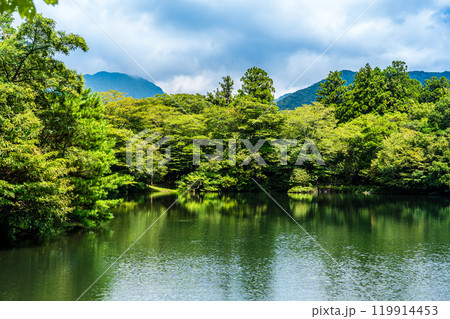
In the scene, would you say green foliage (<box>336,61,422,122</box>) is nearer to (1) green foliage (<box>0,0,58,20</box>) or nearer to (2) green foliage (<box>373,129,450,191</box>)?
(2) green foliage (<box>373,129,450,191</box>)

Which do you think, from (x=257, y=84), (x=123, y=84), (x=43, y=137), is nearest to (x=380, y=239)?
(x=43, y=137)

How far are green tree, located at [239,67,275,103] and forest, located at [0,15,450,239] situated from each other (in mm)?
114

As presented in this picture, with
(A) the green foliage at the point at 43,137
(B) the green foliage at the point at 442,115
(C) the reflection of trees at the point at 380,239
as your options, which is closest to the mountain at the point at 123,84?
(B) the green foliage at the point at 442,115

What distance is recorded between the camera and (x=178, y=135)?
36312 millimetres

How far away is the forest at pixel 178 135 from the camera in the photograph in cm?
1123

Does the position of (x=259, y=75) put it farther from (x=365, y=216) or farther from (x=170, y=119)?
(x=365, y=216)

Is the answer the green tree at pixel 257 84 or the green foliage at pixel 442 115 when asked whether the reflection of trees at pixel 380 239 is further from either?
the green tree at pixel 257 84

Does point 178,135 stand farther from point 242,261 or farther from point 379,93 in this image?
point 242,261

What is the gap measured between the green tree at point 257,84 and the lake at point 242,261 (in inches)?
985

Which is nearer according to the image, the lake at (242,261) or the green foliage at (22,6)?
the green foliage at (22,6)

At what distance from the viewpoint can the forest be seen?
36.8 feet

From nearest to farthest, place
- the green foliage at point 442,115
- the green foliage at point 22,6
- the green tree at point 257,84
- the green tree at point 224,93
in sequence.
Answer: the green foliage at point 22,6, the green foliage at point 442,115, the green tree at point 257,84, the green tree at point 224,93

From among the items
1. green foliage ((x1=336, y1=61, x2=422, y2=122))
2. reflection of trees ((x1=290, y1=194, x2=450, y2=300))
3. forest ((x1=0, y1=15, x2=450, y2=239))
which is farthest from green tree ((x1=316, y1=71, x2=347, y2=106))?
reflection of trees ((x1=290, y1=194, x2=450, y2=300))
